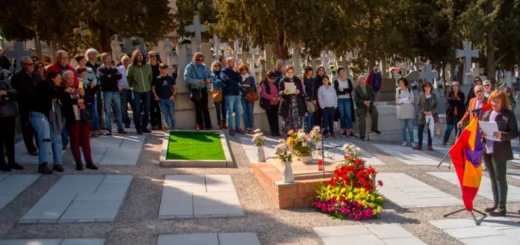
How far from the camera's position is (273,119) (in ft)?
41.7

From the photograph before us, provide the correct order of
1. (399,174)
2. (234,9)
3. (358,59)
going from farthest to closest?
(358,59) → (234,9) → (399,174)

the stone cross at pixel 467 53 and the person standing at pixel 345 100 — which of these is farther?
the stone cross at pixel 467 53

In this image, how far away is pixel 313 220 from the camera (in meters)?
6.99

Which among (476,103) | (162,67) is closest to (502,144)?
(476,103)

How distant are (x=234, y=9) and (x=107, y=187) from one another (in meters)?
11.9

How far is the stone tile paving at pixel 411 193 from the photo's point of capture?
315 inches

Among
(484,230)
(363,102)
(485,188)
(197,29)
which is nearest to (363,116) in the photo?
(363,102)

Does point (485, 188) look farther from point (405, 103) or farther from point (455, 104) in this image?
point (455, 104)

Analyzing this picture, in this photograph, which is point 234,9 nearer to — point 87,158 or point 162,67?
point 162,67

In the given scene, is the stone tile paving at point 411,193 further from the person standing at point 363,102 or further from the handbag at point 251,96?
the handbag at point 251,96

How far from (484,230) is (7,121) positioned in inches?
284

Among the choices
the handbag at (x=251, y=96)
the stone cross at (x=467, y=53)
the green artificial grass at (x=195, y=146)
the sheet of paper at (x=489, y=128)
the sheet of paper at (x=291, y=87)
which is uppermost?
the stone cross at (x=467, y=53)

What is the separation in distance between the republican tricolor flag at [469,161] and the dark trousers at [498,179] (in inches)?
10.0

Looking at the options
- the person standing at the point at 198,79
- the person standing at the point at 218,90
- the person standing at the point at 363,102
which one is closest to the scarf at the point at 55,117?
the person standing at the point at 198,79
